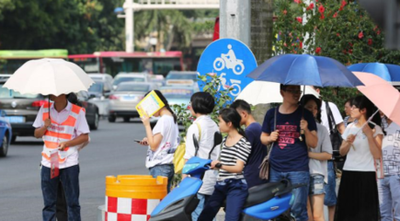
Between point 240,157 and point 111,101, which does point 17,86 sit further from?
point 111,101

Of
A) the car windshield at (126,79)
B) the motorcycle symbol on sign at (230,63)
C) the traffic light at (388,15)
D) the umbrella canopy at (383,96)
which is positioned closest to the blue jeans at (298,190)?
the umbrella canopy at (383,96)

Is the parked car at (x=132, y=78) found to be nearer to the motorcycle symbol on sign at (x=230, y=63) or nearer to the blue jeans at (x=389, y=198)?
the motorcycle symbol on sign at (x=230, y=63)

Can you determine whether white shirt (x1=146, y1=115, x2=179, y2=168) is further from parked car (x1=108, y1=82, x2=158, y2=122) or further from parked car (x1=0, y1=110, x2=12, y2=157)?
parked car (x1=108, y1=82, x2=158, y2=122)

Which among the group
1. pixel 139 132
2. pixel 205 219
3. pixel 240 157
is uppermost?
pixel 240 157

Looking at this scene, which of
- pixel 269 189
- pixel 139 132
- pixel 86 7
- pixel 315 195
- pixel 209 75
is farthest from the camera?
pixel 86 7

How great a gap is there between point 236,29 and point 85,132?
2446 millimetres

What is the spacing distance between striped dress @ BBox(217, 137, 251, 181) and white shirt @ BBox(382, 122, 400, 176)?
2.04 metres

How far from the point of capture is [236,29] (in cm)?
1004

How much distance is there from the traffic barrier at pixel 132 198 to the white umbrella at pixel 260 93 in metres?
2.03

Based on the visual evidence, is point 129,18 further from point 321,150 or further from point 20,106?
point 321,150

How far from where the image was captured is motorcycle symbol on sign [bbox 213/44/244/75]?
948 centimetres

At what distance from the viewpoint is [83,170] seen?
16.9 m

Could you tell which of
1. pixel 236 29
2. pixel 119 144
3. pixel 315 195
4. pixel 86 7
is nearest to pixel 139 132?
pixel 119 144

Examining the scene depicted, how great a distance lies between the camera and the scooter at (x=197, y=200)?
21.7 ft
